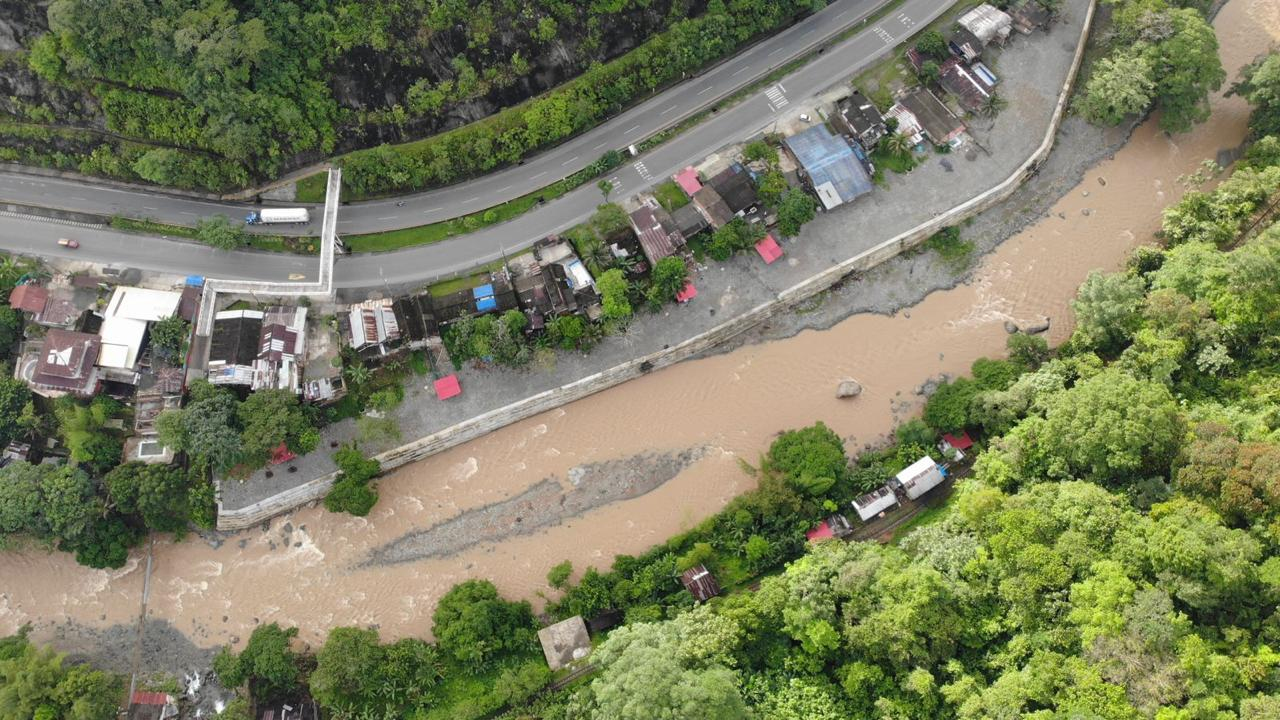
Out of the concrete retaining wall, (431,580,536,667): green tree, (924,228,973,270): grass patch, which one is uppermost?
the concrete retaining wall

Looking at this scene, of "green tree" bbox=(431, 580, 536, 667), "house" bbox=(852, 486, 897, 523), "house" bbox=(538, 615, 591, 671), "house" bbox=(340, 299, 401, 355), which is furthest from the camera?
"house" bbox=(340, 299, 401, 355)

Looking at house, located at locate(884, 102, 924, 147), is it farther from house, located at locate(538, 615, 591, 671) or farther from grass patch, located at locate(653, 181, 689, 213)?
house, located at locate(538, 615, 591, 671)

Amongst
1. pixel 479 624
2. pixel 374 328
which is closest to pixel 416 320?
pixel 374 328

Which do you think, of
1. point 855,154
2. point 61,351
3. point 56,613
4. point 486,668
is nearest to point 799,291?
point 855,154

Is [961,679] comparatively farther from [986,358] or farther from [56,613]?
[56,613]

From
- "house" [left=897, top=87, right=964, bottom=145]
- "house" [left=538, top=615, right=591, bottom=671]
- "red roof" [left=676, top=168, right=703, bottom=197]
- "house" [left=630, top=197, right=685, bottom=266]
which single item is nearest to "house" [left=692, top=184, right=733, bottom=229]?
"red roof" [left=676, top=168, right=703, bottom=197]

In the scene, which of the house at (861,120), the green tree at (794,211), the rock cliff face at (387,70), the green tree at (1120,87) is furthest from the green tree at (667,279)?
the green tree at (1120,87)

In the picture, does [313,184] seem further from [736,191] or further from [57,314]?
[736,191]
